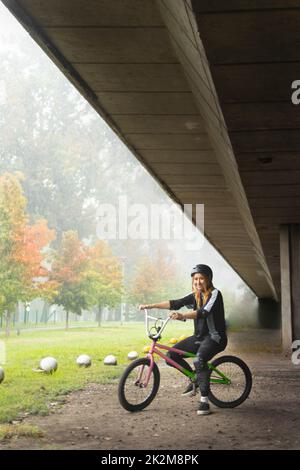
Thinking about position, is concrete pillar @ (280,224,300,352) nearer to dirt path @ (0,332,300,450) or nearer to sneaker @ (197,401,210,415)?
dirt path @ (0,332,300,450)

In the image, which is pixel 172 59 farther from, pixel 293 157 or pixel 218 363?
pixel 218 363

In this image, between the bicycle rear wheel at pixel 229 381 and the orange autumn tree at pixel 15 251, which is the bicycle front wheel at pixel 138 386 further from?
the orange autumn tree at pixel 15 251

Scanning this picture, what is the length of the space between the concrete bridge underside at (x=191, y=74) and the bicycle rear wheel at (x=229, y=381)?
9.23ft

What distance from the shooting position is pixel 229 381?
893 centimetres

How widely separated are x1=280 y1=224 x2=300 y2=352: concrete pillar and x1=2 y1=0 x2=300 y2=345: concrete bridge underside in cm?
421

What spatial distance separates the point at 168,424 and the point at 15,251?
3280 cm

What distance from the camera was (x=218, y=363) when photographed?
891 cm

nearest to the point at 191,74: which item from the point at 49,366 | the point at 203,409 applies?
the point at 203,409

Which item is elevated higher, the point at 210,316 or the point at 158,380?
the point at 210,316

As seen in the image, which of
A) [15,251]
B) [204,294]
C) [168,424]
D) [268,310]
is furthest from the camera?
[268,310]

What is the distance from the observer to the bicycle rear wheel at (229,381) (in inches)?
351

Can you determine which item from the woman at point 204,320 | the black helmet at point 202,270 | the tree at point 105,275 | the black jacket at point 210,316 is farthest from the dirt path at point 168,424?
the tree at point 105,275

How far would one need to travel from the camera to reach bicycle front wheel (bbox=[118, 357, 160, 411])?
27.8ft

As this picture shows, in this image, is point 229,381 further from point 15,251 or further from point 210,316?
point 15,251
